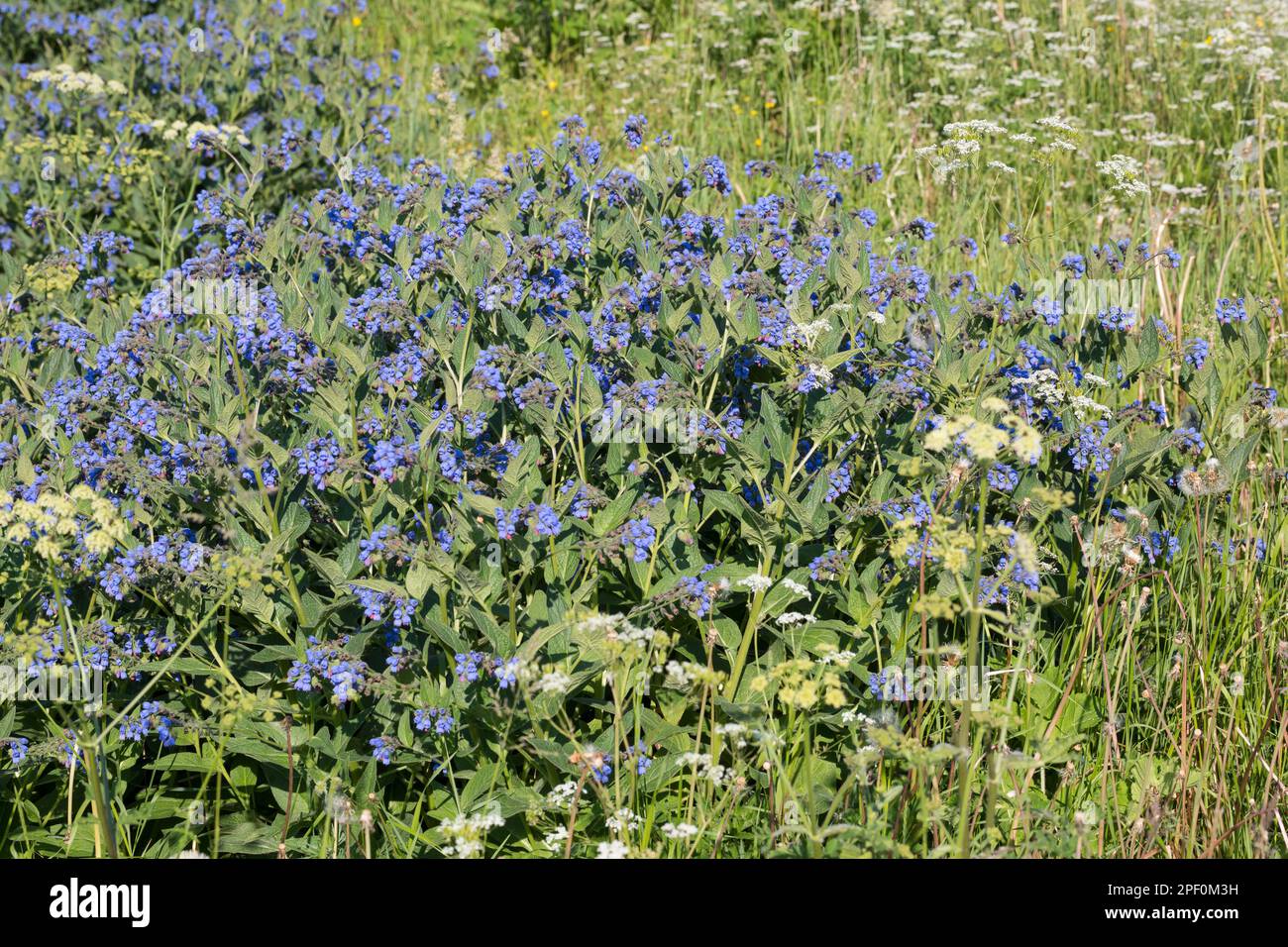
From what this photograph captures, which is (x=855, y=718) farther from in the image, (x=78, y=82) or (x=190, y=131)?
(x=78, y=82)

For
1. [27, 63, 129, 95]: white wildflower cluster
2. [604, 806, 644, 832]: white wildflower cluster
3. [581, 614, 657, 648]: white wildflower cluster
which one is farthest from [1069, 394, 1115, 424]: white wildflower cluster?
[27, 63, 129, 95]: white wildflower cluster

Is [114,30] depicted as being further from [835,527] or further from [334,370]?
[835,527]

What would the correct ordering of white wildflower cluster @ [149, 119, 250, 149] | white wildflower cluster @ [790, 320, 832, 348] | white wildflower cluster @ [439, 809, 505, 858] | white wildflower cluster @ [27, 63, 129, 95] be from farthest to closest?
white wildflower cluster @ [27, 63, 129, 95]
white wildflower cluster @ [149, 119, 250, 149]
white wildflower cluster @ [790, 320, 832, 348]
white wildflower cluster @ [439, 809, 505, 858]

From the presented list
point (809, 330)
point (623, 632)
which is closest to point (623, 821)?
point (623, 632)

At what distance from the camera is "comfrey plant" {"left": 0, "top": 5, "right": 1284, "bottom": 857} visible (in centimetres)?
256

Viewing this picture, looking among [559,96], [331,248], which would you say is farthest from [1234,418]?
[559,96]

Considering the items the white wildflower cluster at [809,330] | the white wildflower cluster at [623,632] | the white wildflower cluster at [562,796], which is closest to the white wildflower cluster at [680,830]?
the white wildflower cluster at [562,796]

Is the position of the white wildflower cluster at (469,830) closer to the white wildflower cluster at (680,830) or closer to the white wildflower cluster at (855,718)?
the white wildflower cluster at (680,830)

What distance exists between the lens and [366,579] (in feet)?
8.48

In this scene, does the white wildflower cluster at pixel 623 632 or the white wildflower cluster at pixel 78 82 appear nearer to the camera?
the white wildflower cluster at pixel 623 632

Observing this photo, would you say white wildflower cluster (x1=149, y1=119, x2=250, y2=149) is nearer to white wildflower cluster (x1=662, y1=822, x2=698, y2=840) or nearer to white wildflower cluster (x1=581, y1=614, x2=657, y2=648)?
white wildflower cluster (x1=581, y1=614, x2=657, y2=648)

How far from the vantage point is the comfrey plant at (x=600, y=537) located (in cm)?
256

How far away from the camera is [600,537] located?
9.14 ft

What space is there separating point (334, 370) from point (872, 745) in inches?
60.5
